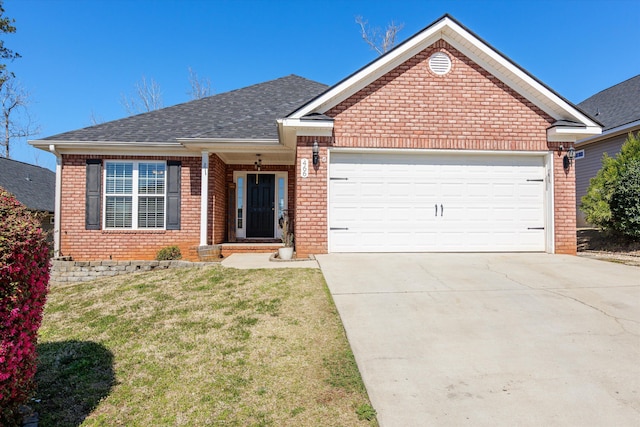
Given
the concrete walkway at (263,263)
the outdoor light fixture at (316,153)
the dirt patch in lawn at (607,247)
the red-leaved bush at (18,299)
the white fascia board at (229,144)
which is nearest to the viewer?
the red-leaved bush at (18,299)

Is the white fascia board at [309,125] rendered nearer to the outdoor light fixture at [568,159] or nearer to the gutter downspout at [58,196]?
the outdoor light fixture at [568,159]

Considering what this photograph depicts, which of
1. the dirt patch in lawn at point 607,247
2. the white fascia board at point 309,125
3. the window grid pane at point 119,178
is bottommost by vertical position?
the dirt patch in lawn at point 607,247

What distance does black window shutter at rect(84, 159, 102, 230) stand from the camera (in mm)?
10195

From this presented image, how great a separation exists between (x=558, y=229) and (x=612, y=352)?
571 centimetres

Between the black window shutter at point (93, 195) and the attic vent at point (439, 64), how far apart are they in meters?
8.85

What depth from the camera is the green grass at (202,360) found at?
9.36 ft

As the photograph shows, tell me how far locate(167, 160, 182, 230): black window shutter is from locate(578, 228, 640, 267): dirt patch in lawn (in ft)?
34.0

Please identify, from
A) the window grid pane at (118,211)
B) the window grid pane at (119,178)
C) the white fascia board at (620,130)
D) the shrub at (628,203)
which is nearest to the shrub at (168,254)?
the window grid pane at (118,211)

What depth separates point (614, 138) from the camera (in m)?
14.5

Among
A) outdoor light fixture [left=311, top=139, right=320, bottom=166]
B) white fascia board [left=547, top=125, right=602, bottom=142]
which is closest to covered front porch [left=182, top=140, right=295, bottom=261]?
outdoor light fixture [left=311, top=139, right=320, bottom=166]

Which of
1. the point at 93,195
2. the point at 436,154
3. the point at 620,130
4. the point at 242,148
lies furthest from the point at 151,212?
the point at 620,130

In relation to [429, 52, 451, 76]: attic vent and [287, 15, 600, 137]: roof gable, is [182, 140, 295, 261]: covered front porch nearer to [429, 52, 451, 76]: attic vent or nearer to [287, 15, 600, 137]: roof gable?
[287, 15, 600, 137]: roof gable

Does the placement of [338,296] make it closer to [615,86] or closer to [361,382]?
[361,382]

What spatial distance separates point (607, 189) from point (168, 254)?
11980 mm
